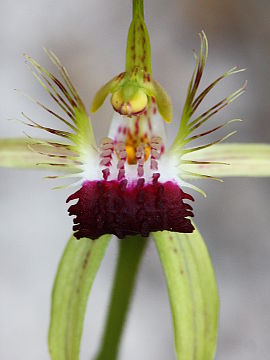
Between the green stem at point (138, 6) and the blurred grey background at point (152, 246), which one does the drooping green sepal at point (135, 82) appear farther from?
the blurred grey background at point (152, 246)

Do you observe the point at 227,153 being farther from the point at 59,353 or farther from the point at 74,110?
the point at 59,353

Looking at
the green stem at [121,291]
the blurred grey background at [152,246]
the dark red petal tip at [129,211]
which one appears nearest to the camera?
the dark red petal tip at [129,211]

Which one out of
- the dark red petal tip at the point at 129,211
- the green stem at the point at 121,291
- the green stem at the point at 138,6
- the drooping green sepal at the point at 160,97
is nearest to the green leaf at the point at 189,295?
the green stem at the point at 121,291

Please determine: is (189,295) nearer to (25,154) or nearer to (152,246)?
(25,154)

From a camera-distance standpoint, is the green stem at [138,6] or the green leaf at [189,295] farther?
the green leaf at [189,295]

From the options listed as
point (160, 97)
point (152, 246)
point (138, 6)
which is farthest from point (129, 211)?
point (152, 246)

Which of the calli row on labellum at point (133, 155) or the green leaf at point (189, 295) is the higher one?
the calli row on labellum at point (133, 155)

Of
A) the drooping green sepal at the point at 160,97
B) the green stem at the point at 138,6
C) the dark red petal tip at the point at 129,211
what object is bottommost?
the dark red petal tip at the point at 129,211

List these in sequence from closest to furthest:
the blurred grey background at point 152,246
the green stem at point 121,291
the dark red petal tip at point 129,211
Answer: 1. the dark red petal tip at point 129,211
2. the green stem at point 121,291
3. the blurred grey background at point 152,246

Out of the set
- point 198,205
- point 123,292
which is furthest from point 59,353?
point 198,205
